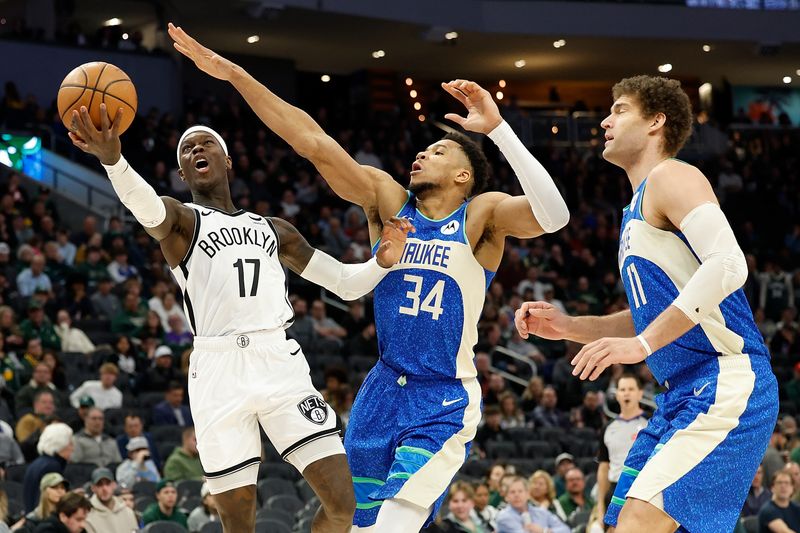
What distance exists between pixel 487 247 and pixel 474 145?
24.0 inches

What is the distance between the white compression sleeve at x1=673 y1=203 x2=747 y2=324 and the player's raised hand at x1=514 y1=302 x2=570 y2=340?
2.03ft

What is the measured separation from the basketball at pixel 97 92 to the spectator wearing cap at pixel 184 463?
5.96 meters

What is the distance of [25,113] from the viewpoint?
2000cm

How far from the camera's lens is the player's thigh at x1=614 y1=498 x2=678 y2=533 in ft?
14.4

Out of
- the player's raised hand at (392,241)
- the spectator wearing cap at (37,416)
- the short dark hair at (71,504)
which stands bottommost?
the short dark hair at (71,504)

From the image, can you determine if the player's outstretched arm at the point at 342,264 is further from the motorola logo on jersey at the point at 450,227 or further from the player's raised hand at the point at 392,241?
the motorola logo on jersey at the point at 450,227

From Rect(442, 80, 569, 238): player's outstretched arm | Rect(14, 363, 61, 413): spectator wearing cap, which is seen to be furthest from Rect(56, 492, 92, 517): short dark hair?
Rect(442, 80, 569, 238): player's outstretched arm

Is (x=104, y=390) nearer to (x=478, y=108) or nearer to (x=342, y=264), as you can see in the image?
(x=342, y=264)

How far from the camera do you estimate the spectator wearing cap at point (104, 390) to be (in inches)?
491

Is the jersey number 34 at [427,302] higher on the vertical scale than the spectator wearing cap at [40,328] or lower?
higher

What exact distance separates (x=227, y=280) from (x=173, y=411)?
746cm

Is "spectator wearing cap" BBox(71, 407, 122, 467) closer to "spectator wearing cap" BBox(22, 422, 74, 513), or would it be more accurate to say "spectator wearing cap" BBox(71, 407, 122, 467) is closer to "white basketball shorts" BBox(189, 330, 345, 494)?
"spectator wearing cap" BBox(22, 422, 74, 513)

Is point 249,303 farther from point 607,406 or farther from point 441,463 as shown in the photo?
point 607,406

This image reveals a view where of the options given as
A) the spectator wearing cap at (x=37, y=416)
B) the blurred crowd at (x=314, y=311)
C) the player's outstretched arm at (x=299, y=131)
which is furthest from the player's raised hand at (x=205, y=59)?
the spectator wearing cap at (x=37, y=416)
